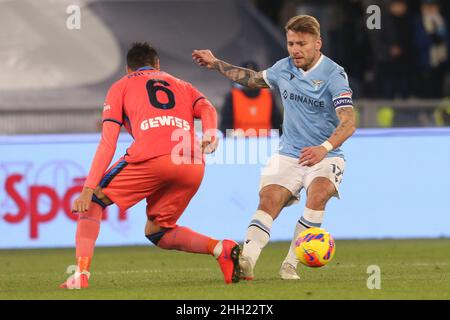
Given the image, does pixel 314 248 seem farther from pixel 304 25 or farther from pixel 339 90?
pixel 304 25

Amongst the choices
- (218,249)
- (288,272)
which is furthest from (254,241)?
(288,272)

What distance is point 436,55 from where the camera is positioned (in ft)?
64.1

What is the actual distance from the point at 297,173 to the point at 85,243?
1.75 m

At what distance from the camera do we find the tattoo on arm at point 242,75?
34.6 feet

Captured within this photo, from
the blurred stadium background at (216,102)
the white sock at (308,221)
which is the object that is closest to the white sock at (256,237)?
the white sock at (308,221)

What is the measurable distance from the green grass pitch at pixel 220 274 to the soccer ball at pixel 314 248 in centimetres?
18

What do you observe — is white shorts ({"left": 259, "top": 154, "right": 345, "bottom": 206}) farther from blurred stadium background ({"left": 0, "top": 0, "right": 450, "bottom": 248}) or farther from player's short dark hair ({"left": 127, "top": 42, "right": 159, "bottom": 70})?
blurred stadium background ({"left": 0, "top": 0, "right": 450, "bottom": 248})

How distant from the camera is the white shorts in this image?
1016cm

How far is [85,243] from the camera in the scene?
961 cm

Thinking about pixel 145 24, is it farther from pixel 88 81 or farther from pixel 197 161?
pixel 197 161

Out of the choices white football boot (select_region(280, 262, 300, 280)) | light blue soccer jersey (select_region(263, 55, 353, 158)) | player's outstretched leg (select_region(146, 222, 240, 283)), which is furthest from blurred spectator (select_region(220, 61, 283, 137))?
player's outstretched leg (select_region(146, 222, 240, 283))

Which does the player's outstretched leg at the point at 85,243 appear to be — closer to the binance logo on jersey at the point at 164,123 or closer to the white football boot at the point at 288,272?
the binance logo on jersey at the point at 164,123
